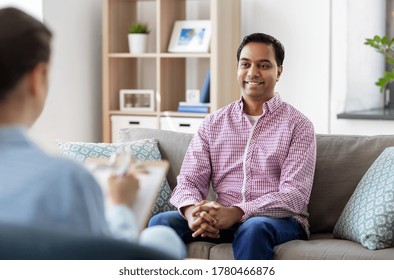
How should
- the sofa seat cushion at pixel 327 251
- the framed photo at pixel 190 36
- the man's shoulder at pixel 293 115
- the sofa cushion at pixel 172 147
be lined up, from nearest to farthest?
the sofa seat cushion at pixel 327 251 < the man's shoulder at pixel 293 115 < the sofa cushion at pixel 172 147 < the framed photo at pixel 190 36

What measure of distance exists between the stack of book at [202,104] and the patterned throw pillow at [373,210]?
1896 millimetres

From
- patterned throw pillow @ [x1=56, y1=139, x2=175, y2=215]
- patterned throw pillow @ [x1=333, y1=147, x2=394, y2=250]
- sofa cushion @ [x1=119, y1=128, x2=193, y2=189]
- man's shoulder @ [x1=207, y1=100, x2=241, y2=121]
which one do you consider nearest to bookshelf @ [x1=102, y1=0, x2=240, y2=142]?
sofa cushion @ [x1=119, y1=128, x2=193, y2=189]

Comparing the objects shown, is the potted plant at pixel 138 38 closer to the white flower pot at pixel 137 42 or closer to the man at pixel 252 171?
the white flower pot at pixel 137 42

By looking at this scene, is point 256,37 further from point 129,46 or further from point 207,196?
point 129,46

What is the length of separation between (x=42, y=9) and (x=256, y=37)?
6.38 feet

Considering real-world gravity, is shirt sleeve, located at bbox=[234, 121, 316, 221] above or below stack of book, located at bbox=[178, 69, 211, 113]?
below

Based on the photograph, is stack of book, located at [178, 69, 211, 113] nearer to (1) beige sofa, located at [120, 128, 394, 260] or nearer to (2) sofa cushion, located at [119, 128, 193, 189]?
(2) sofa cushion, located at [119, 128, 193, 189]

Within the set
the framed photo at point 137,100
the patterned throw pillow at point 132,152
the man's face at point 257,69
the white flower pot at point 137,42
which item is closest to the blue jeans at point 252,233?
the patterned throw pillow at point 132,152

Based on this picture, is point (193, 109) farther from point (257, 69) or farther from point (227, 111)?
point (257, 69)

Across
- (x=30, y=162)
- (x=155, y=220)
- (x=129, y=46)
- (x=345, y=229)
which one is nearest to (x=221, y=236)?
(x=155, y=220)

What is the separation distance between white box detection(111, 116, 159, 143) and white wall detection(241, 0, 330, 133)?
79 cm

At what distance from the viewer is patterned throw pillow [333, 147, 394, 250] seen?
2.27m

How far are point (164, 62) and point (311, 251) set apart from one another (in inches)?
94.4

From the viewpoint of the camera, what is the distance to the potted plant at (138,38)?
14.9 feet
